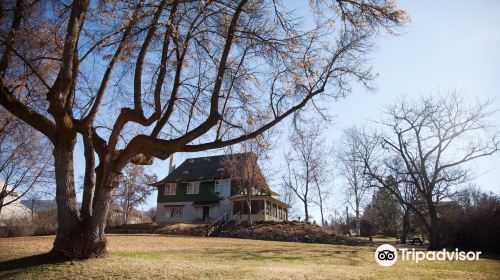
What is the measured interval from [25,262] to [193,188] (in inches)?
1288

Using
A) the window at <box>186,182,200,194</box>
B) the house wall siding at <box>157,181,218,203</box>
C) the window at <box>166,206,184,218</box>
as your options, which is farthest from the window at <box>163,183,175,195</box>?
the window at <box>186,182,200,194</box>

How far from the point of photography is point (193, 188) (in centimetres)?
4116

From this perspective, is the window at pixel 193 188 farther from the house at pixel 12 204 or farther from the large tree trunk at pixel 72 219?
the large tree trunk at pixel 72 219

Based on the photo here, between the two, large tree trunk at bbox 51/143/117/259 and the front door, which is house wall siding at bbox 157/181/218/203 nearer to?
the front door

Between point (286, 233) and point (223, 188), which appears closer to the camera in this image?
point (286, 233)

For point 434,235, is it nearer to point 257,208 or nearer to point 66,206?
point 257,208

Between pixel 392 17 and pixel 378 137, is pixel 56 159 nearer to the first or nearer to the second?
pixel 392 17

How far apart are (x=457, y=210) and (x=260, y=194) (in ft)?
65.5

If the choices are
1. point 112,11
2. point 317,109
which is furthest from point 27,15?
point 317,109

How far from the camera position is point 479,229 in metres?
20.5

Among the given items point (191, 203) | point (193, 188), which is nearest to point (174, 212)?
point (191, 203)

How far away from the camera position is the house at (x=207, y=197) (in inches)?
1508

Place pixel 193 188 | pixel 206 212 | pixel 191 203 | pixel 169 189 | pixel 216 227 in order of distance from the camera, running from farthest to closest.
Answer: pixel 169 189, pixel 193 188, pixel 191 203, pixel 206 212, pixel 216 227

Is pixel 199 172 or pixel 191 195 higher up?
pixel 199 172
